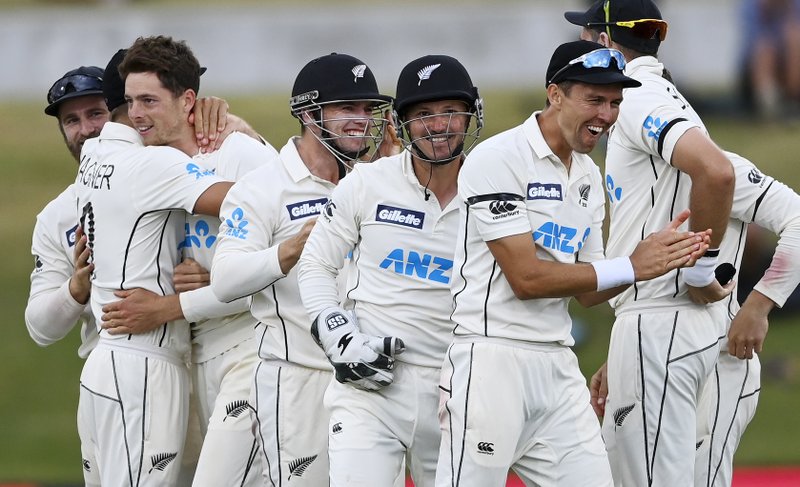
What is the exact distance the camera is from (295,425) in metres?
4.63

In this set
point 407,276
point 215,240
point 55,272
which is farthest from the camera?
point 55,272

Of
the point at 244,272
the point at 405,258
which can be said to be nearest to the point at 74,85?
the point at 244,272

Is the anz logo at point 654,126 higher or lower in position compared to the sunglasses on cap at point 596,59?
lower

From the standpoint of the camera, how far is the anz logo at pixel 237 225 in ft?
15.0

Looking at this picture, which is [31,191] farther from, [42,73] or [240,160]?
[240,160]

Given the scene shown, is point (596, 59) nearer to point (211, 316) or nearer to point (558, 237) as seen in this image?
point (558, 237)

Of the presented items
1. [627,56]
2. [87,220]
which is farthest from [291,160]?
[627,56]

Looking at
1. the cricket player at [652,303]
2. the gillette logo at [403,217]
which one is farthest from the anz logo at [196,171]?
the cricket player at [652,303]

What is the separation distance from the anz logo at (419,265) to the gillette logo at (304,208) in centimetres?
49

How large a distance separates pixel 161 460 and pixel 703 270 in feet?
6.98

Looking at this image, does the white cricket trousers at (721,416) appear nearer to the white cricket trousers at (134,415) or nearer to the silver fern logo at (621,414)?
the silver fern logo at (621,414)

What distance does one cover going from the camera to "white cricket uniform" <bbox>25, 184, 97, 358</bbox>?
17.4 feet

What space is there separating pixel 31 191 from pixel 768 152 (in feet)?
24.4

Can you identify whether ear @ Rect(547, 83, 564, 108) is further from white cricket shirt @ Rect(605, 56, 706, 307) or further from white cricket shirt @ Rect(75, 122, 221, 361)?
white cricket shirt @ Rect(75, 122, 221, 361)
